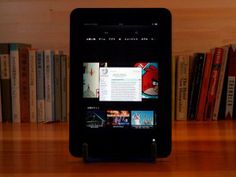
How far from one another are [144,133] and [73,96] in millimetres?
131

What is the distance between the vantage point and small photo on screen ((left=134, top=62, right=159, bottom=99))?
27.0 inches

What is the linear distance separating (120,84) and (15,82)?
31.6 inches

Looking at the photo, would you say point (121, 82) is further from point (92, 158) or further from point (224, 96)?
point (224, 96)

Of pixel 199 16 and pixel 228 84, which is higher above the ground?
pixel 199 16

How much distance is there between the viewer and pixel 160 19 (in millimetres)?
691

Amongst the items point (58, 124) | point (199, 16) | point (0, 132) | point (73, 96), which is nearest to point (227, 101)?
point (199, 16)

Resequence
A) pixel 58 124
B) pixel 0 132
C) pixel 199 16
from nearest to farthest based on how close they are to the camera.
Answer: pixel 0 132 < pixel 58 124 < pixel 199 16

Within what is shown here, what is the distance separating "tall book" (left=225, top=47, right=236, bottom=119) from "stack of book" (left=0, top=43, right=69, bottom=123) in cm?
54

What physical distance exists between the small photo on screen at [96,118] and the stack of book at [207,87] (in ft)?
2.44

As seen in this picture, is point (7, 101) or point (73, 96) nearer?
point (73, 96)

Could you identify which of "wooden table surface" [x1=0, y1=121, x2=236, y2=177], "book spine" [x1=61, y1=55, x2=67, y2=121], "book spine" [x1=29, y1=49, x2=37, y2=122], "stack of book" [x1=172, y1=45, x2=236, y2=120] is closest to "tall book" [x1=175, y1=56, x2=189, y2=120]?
"stack of book" [x1=172, y1=45, x2=236, y2=120]

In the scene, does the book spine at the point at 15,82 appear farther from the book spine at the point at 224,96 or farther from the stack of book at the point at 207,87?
the book spine at the point at 224,96

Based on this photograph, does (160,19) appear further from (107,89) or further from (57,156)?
(57,156)

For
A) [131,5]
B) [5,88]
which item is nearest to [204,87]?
[131,5]
